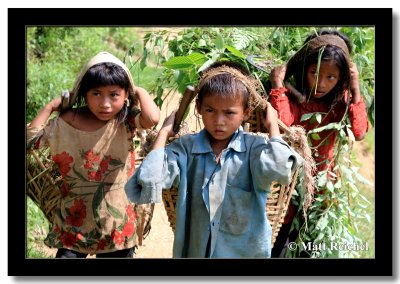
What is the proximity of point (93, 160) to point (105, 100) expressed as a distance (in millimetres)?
261

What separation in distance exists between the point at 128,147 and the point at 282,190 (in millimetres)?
654

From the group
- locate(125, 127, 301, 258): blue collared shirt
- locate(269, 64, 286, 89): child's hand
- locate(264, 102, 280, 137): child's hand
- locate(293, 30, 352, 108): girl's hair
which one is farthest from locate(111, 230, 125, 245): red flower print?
locate(293, 30, 352, 108): girl's hair

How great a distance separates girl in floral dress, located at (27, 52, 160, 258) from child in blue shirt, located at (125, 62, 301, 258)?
288mm

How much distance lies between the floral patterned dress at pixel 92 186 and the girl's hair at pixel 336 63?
77cm

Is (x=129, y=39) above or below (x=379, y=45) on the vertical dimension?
above

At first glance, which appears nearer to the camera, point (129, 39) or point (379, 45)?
point (379, 45)

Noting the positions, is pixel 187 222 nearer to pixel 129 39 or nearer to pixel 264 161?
pixel 264 161

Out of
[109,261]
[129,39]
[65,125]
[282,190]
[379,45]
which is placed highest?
[129,39]

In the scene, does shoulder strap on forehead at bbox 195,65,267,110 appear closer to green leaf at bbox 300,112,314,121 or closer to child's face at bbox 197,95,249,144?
child's face at bbox 197,95,249,144

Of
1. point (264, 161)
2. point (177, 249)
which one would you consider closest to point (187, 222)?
point (177, 249)

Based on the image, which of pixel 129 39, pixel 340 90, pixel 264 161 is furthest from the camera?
pixel 129 39

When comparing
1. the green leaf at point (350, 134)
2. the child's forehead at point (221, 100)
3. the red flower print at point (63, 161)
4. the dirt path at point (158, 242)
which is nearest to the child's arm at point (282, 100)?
the green leaf at point (350, 134)

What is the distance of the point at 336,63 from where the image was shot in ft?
11.8

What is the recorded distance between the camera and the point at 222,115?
10.2 feet
